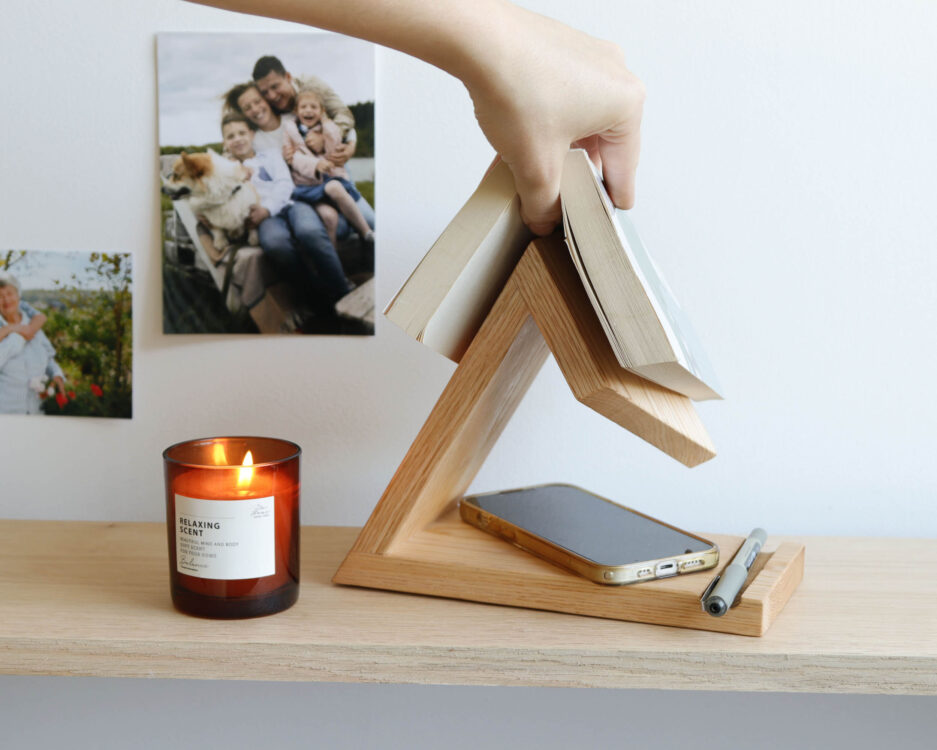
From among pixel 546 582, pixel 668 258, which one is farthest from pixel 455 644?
pixel 668 258

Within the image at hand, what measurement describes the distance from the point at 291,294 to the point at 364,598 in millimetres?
278

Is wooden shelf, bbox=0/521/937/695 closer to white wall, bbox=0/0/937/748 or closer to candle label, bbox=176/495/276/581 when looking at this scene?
candle label, bbox=176/495/276/581

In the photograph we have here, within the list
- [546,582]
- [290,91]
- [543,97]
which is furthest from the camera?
[290,91]

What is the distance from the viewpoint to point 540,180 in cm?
52

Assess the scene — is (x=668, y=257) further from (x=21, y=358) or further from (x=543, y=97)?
(x=21, y=358)

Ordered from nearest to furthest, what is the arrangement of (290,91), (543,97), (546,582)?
1. (543,97)
2. (546,582)
3. (290,91)

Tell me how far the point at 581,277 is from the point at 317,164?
12.6 inches

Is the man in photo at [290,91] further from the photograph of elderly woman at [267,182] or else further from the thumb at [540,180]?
the thumb at [540,180]

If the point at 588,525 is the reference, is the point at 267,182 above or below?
above

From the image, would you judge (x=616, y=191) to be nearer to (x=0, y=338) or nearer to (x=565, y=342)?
(x=565, y=342)

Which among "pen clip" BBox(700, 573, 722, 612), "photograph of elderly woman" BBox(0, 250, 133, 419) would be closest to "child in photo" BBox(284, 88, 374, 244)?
"photograph of elderly woman" BBox(0, 250, 133, 419)

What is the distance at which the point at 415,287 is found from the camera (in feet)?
1.83

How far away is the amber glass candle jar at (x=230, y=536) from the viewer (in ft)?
1.87

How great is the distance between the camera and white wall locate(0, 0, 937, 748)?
744 millimetres
